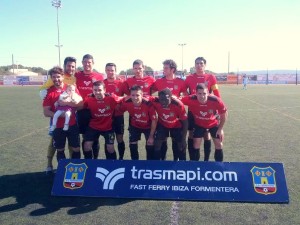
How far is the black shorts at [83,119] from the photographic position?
491cm

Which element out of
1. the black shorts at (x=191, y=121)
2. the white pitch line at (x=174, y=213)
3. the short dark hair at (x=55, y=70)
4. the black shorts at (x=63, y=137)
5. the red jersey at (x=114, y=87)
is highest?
the short dark hair at (x=55, y=70)

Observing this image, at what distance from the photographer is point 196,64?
545 cm

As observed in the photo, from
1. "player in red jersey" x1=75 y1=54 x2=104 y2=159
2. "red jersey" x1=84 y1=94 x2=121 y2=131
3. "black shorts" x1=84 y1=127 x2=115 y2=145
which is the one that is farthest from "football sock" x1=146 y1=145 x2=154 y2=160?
"player in red jersey" x1=75 y1=54 x2=104 y2=159

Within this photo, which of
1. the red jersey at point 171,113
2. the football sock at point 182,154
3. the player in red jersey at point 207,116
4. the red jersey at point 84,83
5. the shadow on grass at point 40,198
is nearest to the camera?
the shadow on grass at point 40,198

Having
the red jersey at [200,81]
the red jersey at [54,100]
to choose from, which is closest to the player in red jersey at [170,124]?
Answer: the red jersey at [200,81]

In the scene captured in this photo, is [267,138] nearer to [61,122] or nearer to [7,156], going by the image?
[61,122]

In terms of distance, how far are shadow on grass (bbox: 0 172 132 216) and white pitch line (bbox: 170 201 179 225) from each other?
0.62 m

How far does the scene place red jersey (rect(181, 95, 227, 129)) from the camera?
4758 millimetres

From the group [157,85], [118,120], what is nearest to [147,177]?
[118,120]

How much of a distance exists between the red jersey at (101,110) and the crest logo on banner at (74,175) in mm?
854

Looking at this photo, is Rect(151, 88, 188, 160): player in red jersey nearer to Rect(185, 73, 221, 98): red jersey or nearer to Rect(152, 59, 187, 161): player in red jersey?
Rect(152, 59, 187, 161): player in red jersey

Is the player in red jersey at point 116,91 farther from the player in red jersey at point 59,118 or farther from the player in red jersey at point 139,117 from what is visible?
the player in red jersey at point 59,118

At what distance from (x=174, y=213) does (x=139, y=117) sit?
1.74 metres

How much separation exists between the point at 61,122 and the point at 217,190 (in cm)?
253
